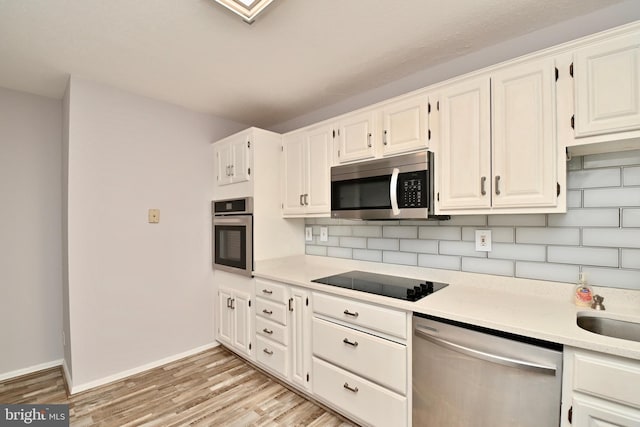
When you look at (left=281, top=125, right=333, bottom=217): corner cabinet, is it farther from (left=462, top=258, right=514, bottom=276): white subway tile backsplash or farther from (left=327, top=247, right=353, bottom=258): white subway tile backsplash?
(left=462, top=258, right=514, bottom=276): white subway tile backsplash

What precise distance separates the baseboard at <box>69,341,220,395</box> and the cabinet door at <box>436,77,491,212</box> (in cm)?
271

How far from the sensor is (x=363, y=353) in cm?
174

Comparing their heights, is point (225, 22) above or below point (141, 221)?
above

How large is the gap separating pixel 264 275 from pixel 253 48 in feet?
5.57

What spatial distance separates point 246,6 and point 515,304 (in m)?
2.06

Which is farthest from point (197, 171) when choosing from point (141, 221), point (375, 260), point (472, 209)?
point (472, 209)

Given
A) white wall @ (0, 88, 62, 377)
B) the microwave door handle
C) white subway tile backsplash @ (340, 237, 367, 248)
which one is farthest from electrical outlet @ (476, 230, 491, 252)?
white wall @ (0, 88, 62, 377)

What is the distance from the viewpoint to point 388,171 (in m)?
1.91

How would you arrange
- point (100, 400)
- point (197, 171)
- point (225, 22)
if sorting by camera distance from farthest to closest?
point (197, 171) → point (100, 400) → point (225, 22)

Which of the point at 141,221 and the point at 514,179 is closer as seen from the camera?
the point at 514,179

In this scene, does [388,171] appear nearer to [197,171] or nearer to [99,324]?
[197,171]

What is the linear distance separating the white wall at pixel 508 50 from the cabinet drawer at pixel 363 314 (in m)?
1.66

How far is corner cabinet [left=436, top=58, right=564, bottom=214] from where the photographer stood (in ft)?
4.62

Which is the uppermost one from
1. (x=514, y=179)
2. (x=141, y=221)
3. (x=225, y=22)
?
(x=225, y=22)
